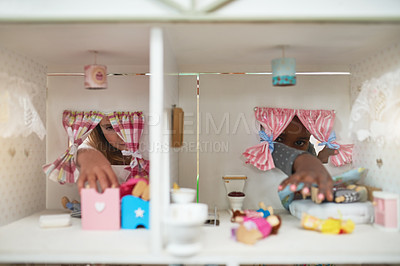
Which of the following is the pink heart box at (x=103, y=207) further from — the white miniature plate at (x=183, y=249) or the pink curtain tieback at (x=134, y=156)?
the pink curtain tieback at (x=134, y=156)

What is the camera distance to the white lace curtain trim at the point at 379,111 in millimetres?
2600

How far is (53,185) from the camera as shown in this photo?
3453 millimetres

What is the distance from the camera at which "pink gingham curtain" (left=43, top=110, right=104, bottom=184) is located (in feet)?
10.3

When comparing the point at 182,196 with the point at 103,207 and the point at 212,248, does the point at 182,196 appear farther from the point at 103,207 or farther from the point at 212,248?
the point at 103,207

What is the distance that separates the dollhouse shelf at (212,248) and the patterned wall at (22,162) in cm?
47

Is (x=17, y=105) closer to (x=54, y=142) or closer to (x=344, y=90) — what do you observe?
(x=54, y=142)

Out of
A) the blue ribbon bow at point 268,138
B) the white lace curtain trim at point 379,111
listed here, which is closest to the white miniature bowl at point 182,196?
the blue ribbon bow at point 268,138

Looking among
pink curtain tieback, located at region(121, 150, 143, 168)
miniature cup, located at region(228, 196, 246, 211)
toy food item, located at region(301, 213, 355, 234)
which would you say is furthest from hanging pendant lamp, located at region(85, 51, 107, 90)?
toy food item, located at region(301, 213, 355, 234)

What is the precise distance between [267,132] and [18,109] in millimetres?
2081

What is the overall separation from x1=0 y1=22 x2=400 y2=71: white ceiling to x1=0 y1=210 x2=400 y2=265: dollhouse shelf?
4.35 ft

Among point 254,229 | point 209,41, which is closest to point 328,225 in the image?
point 254,229

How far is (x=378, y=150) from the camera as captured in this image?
2857mm

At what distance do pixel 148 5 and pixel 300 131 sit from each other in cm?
187

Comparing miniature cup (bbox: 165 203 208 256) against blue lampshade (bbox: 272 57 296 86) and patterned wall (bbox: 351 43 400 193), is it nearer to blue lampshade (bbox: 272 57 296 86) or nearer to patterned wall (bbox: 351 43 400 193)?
blue lampshade (bbox: 272 57 296 86)
